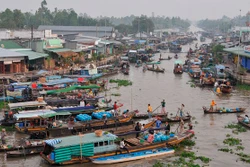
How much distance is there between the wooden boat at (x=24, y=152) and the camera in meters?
15.3

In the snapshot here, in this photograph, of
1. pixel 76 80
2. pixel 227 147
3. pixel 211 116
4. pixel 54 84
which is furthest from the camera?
pixel 76 80

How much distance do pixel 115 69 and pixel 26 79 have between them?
12.3 meters

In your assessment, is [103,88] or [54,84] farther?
[103,88]

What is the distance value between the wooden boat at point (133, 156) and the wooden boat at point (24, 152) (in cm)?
266

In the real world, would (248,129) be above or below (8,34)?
below

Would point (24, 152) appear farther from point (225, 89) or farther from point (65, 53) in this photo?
point (65, 53)

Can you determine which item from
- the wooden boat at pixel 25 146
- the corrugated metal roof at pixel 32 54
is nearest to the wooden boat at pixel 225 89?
the corrugated metal roof at pixel 32 54

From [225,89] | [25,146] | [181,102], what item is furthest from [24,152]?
[225,89]

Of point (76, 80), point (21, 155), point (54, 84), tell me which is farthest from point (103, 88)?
point (21, 155)

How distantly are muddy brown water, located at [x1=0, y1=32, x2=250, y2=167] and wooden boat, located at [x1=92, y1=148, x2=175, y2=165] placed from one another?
7.7 inches

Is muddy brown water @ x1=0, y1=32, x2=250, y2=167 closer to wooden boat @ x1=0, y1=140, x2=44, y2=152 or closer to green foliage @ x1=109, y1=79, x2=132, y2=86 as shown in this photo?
wooden boat @ x1=0, y1=140, x2=44, y2=152

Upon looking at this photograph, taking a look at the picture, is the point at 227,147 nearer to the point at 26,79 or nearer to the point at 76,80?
the point at 76,80

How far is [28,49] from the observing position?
37344mm

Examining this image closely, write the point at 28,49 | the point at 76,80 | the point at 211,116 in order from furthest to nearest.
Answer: the point at 28,49, the point at 76,80, the point at 211,116
